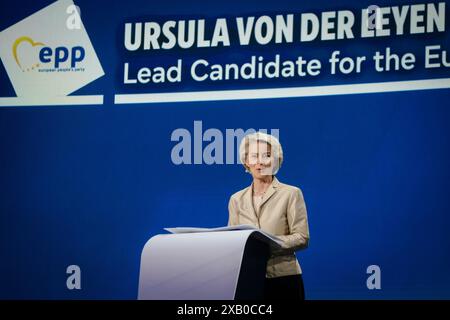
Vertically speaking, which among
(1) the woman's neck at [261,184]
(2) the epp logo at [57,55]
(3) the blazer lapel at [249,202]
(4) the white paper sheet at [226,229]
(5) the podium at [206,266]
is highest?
(2) the epp logo at [57,55]

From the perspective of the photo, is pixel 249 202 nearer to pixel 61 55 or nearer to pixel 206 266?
pixel 206 266

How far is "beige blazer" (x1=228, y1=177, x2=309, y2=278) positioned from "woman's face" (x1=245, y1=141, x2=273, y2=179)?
0.27ft

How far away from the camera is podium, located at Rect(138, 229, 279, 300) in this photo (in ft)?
10.9

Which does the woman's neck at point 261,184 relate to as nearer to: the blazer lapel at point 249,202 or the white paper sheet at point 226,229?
the blazer lapel at point 249,202

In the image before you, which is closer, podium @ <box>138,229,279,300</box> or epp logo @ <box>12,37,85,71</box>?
podium @ <box>138,229,279,300</box>

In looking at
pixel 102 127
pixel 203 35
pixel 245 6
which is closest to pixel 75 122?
pixel 102 127

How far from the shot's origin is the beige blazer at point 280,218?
382 cm

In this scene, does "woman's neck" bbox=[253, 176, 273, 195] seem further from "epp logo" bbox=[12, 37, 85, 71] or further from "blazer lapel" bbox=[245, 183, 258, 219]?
"epp logo" bbox=[12, 37, 85, 71]

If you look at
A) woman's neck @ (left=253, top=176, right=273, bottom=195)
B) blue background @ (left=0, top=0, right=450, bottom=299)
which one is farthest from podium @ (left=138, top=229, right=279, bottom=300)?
blue background @ (left=0, top=0, right=450, bottom=299)

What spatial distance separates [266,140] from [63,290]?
2.08m

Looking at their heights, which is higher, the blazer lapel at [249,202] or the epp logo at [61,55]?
the epp logo at [61,55]

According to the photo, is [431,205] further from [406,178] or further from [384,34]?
[384,34]

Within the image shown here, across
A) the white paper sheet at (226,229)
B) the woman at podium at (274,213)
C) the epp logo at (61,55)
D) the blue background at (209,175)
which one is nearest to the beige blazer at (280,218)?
the woman at podium at (274,213)
